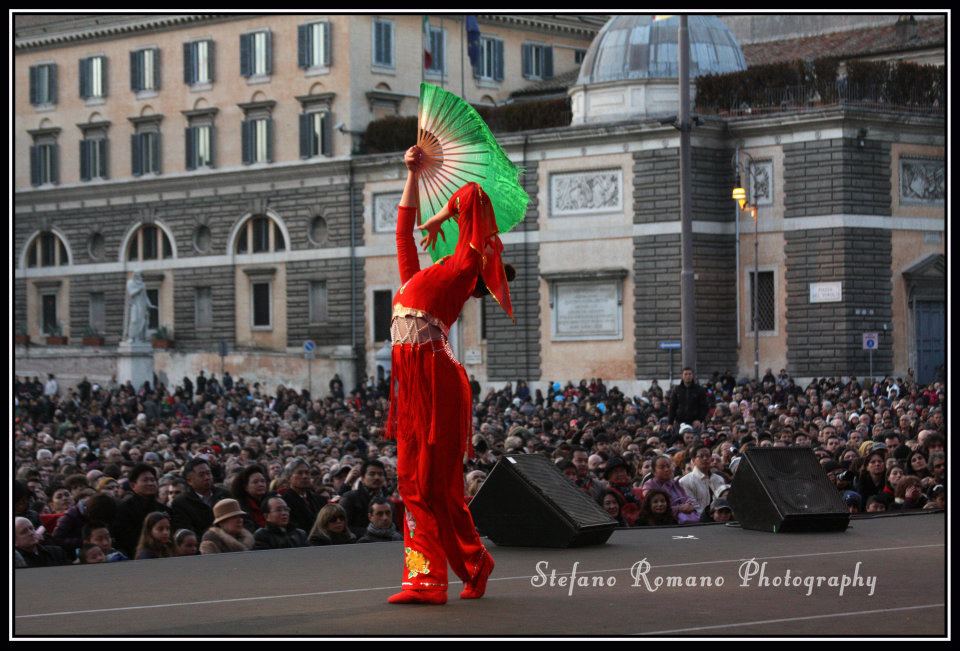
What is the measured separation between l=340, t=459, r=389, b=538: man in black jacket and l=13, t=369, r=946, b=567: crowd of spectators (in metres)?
0.01

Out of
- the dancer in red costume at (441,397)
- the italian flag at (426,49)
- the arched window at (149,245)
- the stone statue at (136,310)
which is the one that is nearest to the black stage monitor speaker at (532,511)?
the dancer in red costume at (441,397)

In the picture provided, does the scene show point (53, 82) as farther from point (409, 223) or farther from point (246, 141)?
point (409, 223)

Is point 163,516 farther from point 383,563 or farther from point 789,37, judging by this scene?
point 789,37

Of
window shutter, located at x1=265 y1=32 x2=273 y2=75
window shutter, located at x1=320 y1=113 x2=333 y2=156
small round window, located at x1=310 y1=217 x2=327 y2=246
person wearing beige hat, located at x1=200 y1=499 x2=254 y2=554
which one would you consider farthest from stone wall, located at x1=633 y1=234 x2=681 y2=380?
person wearing beige hat, located at x1=200 y1=499 x2=254 y2=554

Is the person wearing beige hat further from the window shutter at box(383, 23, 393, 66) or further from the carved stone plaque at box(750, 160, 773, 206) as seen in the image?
the window shutter at box(383, 23, 393, 66)

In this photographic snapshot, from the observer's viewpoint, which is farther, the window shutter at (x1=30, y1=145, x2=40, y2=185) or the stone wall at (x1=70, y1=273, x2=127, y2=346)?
the window shutter at (x1=30, y1=145, x2=40, y2=185)

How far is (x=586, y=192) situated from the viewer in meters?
42.8

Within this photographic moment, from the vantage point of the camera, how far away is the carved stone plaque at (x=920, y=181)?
40.8 m

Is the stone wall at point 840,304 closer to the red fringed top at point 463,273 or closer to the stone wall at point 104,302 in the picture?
the stone wall at point 104,302

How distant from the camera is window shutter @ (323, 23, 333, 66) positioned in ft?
162

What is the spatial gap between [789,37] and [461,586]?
40818mm

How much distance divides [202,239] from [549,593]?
4386 centimetres

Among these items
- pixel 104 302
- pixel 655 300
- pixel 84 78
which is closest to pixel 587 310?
pixel 655 300

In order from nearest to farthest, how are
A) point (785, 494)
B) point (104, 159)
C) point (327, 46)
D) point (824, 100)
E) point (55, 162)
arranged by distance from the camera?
point (785, 494) < point (824, 100) < point (327, 46) < point (104, 159) < point (55, 162)
